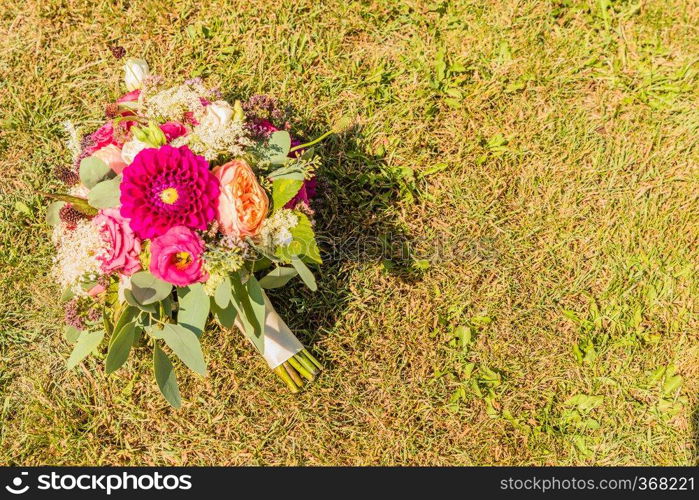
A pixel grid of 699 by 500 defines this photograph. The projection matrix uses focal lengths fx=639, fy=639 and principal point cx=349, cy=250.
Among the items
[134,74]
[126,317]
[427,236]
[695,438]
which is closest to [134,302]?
[126,317]

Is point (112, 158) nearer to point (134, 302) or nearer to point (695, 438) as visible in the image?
point (134, 302)

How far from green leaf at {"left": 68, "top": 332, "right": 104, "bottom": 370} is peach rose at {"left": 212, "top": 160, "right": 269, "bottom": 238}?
781 mm

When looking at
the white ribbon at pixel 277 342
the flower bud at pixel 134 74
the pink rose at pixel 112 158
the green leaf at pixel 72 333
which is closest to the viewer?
the pink rose at pixel 112 158

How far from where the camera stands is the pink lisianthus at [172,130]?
1.83m

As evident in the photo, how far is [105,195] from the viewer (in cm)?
172

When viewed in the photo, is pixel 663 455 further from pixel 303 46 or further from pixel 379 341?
pixel 303 46

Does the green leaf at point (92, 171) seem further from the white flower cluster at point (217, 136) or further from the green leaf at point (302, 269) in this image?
the green leaf at point (302, 269)

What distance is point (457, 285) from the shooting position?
2832 millimetres

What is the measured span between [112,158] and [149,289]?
39 centimetres

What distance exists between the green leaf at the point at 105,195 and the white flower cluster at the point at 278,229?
402mm

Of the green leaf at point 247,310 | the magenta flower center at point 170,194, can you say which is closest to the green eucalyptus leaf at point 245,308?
the green leaf at point 247,310

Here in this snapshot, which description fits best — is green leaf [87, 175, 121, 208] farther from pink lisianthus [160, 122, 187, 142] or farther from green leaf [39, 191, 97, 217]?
pink lisianthus [160, 122, 187, 142]
